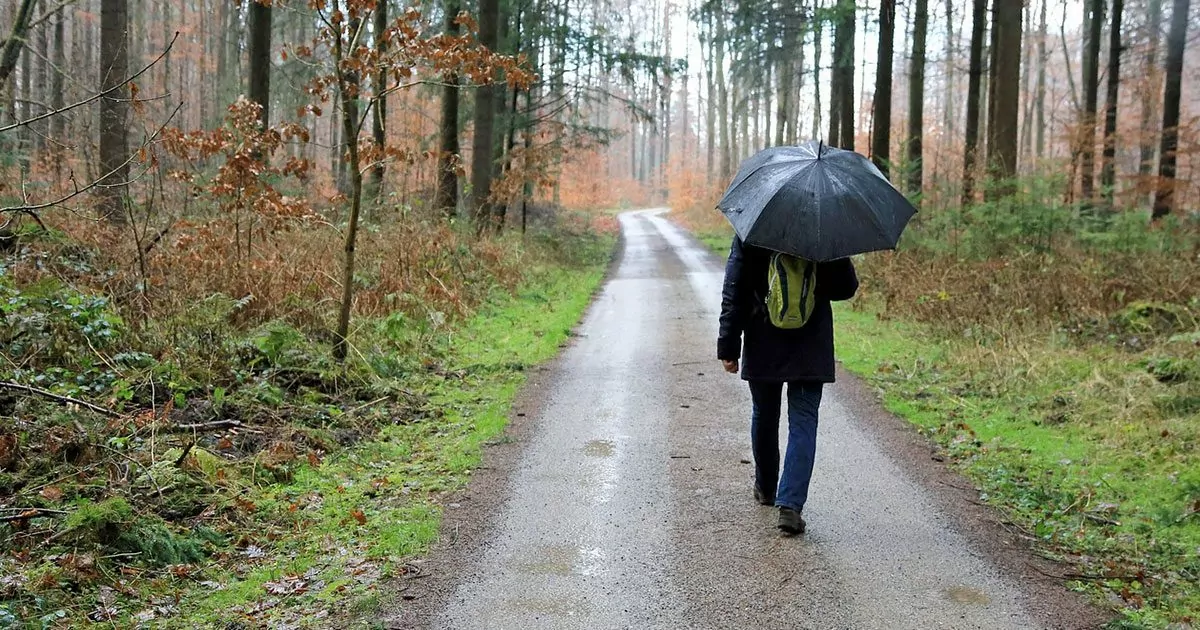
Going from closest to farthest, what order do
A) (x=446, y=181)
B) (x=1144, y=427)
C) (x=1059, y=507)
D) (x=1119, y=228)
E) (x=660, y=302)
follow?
(x=1059, y=507) < (x=1144, y=427) < (x=1119, y=228) < (x=660, y=302) < (x=446, y=181)

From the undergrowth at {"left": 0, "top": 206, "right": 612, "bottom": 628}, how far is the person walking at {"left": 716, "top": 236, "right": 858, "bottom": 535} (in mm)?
1943

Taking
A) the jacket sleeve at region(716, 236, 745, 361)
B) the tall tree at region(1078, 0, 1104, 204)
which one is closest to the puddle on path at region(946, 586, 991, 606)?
the jacket sleeve at region(716, 236, 745, 361)

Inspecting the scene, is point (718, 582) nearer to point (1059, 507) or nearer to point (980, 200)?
point (1059, 507)

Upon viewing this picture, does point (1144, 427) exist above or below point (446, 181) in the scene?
below

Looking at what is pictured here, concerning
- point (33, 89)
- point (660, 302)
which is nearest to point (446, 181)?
point (660, 302)

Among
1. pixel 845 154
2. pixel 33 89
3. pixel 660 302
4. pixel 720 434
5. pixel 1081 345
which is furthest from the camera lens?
pixel 33 89

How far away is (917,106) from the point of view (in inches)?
756

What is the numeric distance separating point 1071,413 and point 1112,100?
56.8 ft

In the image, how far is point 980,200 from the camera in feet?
49.9

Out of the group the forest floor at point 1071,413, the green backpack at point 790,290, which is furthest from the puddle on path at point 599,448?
the forest floor at point 1071,413

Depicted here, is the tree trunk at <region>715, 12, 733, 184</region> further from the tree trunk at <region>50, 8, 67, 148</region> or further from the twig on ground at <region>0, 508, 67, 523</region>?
the twig on ground at <region>0, 508, 67, 523</region>

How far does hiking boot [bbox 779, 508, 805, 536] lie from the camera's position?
4504 millimetres

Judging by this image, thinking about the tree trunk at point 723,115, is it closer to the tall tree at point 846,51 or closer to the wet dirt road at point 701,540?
the tall tree at point 846,51

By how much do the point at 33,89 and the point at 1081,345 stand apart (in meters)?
30.7
